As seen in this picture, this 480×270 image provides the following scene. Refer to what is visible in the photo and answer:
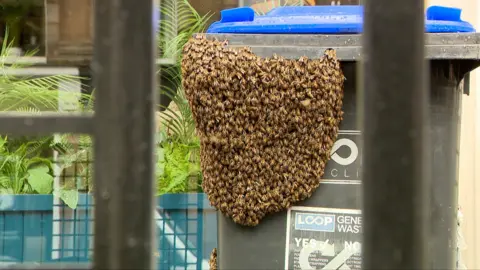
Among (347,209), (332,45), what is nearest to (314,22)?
(332,45)

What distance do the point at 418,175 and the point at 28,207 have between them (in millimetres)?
2897

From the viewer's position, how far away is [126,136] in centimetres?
119

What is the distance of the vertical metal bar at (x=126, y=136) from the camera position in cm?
117

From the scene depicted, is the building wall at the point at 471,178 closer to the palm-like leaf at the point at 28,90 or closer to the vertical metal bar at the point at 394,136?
the palm-like leaf at the point at 28,90

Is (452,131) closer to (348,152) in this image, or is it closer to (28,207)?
(348,152)

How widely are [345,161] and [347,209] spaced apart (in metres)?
0.17

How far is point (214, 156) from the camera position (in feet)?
8.15

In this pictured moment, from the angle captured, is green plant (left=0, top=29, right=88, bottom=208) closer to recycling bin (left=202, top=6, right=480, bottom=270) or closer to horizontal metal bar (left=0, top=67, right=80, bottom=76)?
horizontal metal bar (left=0, top=67, right=80, bottom=76)

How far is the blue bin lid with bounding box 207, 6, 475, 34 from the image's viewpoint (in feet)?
8.22

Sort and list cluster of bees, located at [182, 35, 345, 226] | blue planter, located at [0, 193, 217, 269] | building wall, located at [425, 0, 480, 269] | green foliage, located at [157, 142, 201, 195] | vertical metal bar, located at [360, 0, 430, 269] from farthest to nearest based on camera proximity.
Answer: building wall, located at [425, 0, 480, 269], green foliage, located at [157, 142, 201, 195], blue planter, located at [0, 193, 217, 269], cluster of bees, located at [182, 35, 345, 226], vertical metal bar, located at [360, 0, 430, 269]

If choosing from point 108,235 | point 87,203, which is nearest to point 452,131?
point 108,235

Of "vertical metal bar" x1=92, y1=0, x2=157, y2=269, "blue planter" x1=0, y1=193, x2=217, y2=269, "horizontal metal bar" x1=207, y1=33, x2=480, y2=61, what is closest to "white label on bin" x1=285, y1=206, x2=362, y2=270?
"horizontal metal bar" x1=207, y1=33, x2=480, y2=61

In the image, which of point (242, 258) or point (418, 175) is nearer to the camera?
point (418, 175)

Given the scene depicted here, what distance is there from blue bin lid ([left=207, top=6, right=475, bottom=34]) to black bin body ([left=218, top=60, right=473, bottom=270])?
128mm
